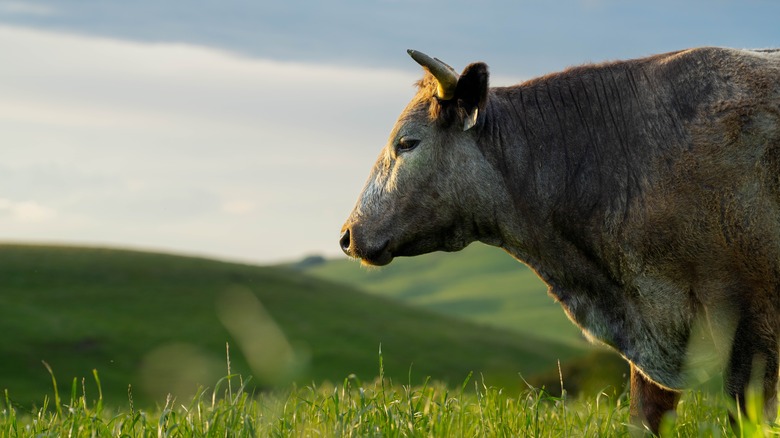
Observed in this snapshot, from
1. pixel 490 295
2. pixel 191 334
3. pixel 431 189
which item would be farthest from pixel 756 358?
pixel 490 295

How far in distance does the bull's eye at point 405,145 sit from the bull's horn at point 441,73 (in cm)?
50

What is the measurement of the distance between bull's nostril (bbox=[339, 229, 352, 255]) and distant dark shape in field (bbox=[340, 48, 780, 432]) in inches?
0.4

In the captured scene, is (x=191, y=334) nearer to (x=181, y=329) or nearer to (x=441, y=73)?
(x=181, y=329)

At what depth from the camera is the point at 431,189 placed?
9164 millimetres

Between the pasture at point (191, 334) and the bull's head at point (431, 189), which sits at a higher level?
the bull's head at point (431, 189)

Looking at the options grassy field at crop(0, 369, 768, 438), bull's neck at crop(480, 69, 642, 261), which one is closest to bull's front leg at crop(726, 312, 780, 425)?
grassy field at crop(0, 369, 768, 438)

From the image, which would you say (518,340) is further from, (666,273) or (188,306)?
(666,273)

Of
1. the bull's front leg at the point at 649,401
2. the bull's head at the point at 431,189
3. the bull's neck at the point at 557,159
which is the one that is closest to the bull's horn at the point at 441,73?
the bull's head at the point at 431,189

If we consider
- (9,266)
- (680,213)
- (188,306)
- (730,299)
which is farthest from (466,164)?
(9,266)

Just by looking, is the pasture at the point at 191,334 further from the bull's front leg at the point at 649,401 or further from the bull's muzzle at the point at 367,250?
the bull's muzzle at the point at 367,250

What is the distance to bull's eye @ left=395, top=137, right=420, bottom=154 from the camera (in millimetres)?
9281

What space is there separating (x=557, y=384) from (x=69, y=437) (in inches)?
1388

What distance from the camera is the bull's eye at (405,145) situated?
9281 millimetres

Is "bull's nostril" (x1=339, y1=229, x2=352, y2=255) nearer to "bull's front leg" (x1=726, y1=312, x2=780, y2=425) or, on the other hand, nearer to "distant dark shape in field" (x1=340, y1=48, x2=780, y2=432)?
"distant dark shape in field" (x1=340, y1=48, x2=780, y2=432)
